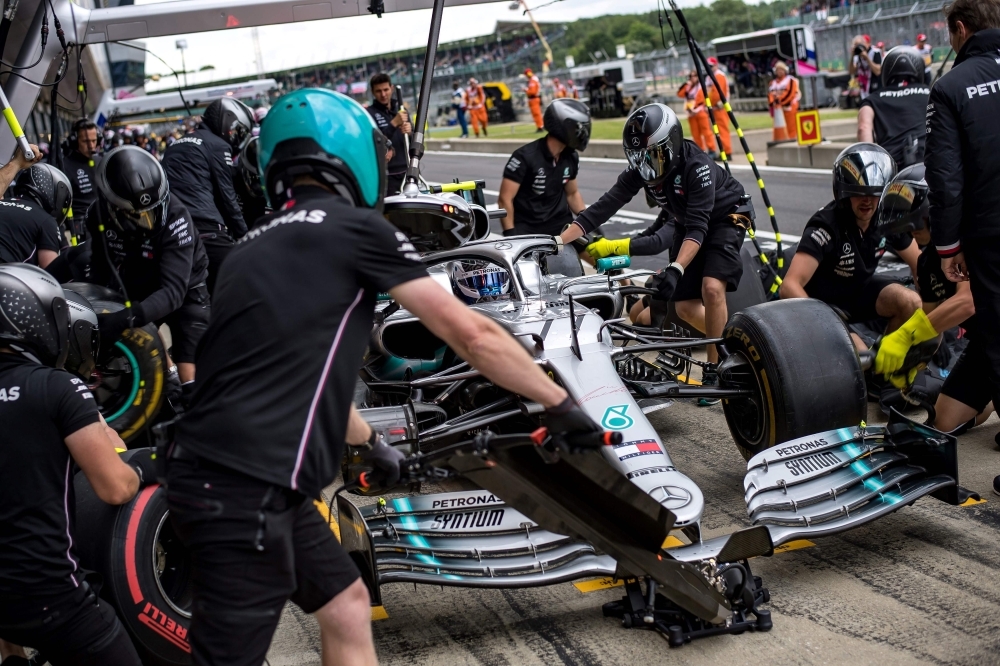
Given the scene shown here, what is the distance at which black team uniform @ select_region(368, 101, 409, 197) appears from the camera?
11.4 meters

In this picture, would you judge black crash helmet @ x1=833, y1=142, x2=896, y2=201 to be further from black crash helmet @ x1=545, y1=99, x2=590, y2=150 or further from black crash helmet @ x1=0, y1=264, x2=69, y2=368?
black crash helmet @ x1=0, y1=264, x2=69, y2=368

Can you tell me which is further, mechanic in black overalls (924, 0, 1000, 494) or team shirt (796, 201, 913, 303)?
team shirt (796, 201, 913, 303)

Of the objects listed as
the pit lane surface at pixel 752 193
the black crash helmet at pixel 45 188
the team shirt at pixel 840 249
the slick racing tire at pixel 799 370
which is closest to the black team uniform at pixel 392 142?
the pit lane surface at pixel 752 193

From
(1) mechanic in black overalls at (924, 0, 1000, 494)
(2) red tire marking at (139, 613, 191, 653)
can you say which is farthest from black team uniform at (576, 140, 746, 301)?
(2) red tire marking at (139, 613, 191, 653)

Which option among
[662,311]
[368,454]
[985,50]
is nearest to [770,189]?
[662,311]

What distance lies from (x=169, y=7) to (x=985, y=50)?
21.5 feet

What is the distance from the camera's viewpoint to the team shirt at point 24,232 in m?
7.02

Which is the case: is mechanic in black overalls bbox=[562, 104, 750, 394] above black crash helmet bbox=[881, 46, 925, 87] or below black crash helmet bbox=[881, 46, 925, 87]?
below

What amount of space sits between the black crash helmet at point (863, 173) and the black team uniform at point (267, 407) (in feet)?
12.9

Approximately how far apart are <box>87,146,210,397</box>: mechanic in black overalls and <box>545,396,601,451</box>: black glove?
354cm

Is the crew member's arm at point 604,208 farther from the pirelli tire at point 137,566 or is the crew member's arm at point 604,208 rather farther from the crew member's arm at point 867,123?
the pirelli tire at point 137,566

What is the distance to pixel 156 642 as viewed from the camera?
3.67 m

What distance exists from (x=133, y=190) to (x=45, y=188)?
8.44ft

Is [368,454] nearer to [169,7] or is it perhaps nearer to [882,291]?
[882,291]
